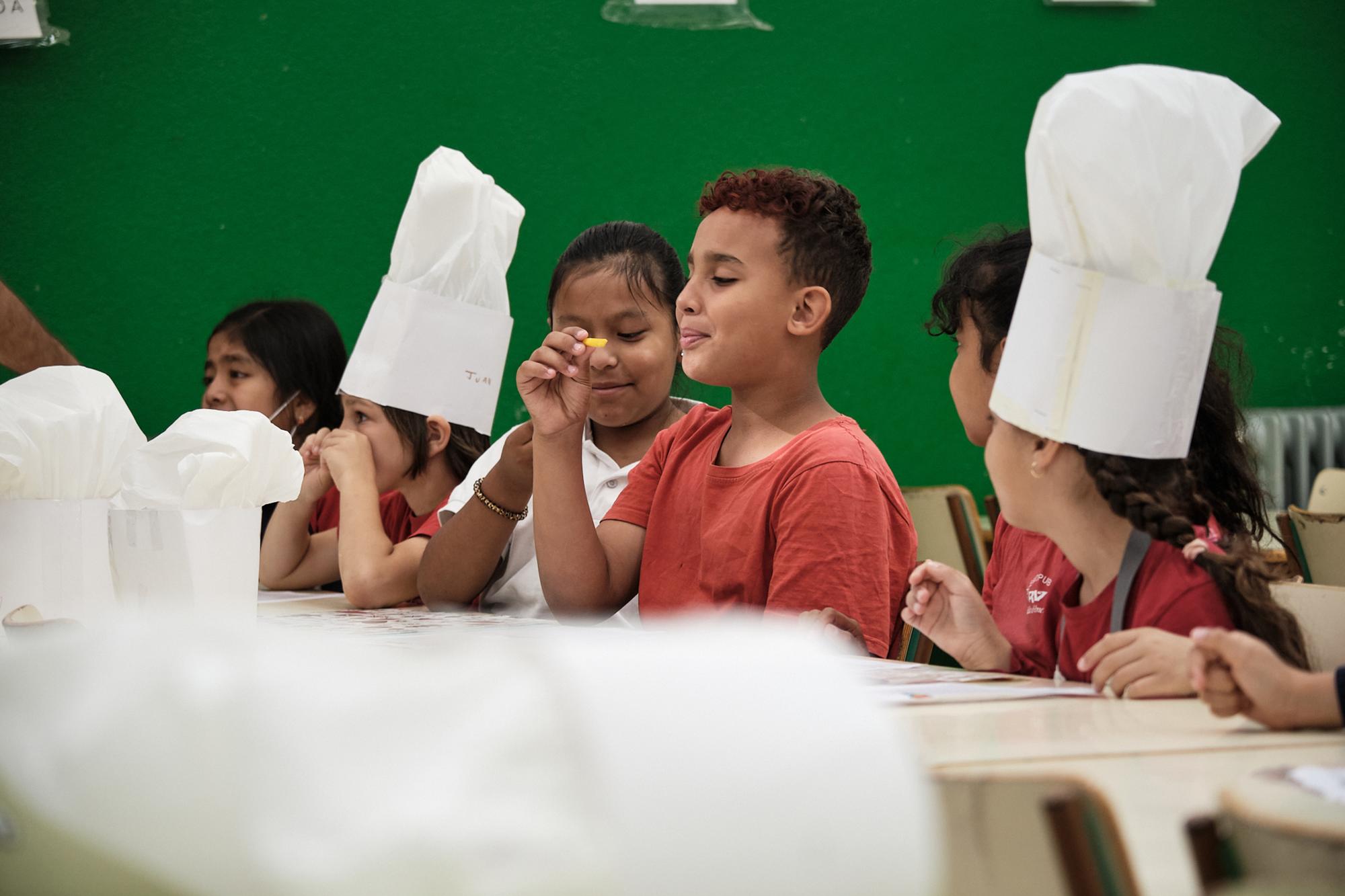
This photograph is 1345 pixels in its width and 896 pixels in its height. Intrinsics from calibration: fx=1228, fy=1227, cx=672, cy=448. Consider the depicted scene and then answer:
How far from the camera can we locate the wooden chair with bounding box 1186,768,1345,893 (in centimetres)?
44

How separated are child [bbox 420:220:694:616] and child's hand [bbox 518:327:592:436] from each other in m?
0.04

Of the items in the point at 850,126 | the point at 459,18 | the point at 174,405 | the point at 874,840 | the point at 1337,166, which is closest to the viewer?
the point at 874,840

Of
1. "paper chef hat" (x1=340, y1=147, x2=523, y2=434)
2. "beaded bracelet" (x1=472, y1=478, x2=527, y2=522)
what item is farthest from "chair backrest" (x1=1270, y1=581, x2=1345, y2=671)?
"paper chef hat" (x1=340, y1=147, x2=523, y2=434)

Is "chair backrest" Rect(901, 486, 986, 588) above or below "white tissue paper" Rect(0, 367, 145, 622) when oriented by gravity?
below

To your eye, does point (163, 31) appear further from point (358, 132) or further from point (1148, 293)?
point (1148, 293)

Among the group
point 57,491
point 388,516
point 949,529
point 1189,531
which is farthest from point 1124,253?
point 949,529

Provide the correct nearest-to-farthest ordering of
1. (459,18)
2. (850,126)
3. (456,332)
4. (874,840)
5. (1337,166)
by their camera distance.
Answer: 1. (874,840)
2. (456,332)
3. (459,18)
4. (850,126)
5. (1337,166)

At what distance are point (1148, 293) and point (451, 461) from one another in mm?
1412

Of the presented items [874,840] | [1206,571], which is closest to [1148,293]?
[1206,571]

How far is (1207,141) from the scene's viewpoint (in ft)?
2.90

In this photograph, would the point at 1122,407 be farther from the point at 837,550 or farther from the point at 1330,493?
the point at 1330,493

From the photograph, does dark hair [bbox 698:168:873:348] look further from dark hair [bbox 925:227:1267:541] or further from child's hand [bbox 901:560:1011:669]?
child's hand [bbox 901:560:1011:669]

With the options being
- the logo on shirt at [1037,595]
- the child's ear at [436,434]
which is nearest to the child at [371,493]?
the child's ear at [436,434]

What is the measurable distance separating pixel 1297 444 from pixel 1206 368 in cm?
334
